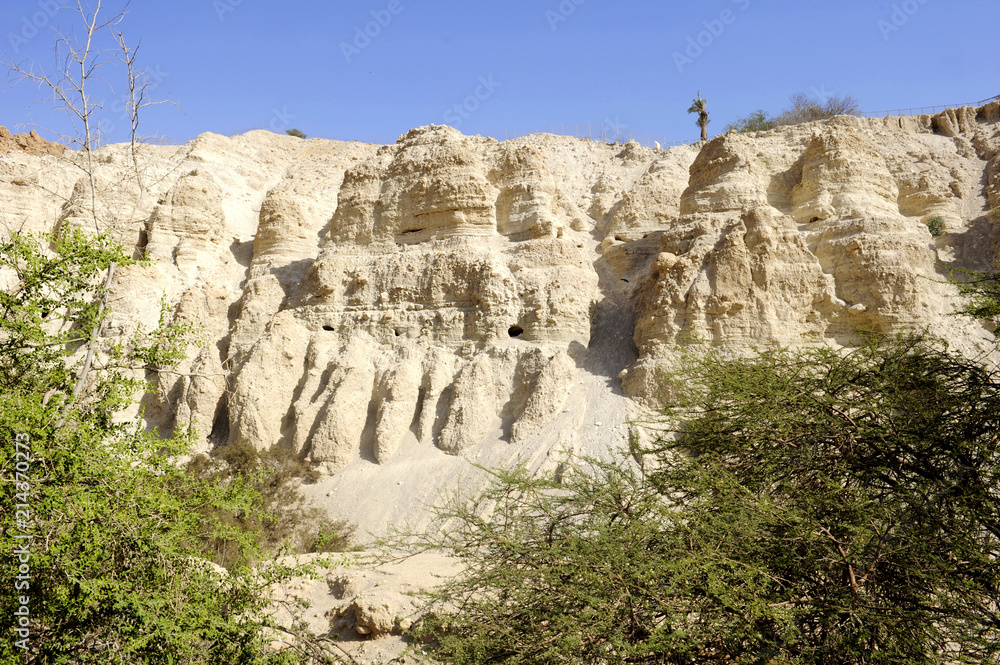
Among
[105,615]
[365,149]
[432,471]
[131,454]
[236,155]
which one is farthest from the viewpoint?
[365,149]

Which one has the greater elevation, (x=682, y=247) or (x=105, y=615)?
(x=682, y=247)

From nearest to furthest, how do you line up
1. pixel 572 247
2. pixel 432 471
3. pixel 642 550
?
1. pixel 642 550
2. pixel 432 471
3. pixel 572 247

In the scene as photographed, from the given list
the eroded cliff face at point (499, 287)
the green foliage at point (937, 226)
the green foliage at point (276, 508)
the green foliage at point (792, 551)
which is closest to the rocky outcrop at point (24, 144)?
the eroded cliff face at point (499, 287)

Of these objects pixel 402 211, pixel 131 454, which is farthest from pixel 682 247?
pixel 131 454

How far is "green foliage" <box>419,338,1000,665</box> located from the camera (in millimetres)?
5449

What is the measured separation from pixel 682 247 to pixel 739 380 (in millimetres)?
13608

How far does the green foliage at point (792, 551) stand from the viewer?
545cm

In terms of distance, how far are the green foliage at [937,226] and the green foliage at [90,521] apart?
2517 cm

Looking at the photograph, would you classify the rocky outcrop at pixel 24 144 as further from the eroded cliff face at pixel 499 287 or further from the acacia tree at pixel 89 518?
the acacia tree at pixel 89 518

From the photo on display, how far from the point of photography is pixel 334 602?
1133cm

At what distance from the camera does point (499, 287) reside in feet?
69.8

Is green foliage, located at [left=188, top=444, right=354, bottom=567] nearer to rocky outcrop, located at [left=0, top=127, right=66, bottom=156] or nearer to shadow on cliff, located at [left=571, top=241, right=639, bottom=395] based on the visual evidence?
shadow on cliff, located at [left=571, top=241, right=639, bottom=395]

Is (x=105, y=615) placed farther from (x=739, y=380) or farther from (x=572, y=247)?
(x=572, y=247)


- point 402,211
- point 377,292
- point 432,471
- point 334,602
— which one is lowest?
point 334,602
